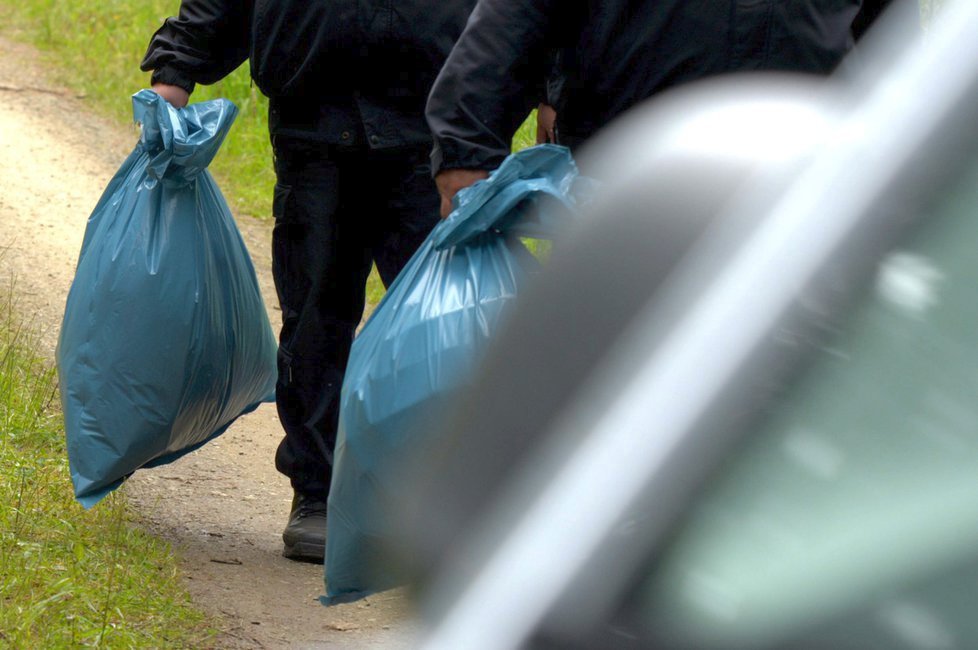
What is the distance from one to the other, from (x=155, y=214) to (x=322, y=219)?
412mm

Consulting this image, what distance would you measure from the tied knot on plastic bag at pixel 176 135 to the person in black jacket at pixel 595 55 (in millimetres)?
803

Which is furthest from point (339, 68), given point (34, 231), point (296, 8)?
point (34, 231)

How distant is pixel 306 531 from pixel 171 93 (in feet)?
3.72

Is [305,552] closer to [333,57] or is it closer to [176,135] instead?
[176,135]

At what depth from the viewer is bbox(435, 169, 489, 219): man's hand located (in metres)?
2.80

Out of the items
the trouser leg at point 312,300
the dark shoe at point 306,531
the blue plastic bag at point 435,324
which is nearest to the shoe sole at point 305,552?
the dark shoe at point 306,531

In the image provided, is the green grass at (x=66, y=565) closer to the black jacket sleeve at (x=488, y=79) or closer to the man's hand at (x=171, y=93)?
the man's hand at (x=171, y=93)

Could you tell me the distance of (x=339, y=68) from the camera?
11.5ft

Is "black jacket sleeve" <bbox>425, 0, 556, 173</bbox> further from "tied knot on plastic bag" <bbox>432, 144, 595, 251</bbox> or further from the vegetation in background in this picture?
the vegetation in background

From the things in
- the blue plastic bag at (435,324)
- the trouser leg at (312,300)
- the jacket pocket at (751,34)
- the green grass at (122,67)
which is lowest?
the green grass at (122,67)

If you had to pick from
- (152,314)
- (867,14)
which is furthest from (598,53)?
(152,314)

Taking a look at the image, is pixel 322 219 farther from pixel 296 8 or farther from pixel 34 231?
pixel 34 231

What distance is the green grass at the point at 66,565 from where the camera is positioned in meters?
2.95

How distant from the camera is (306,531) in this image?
12.2ft
